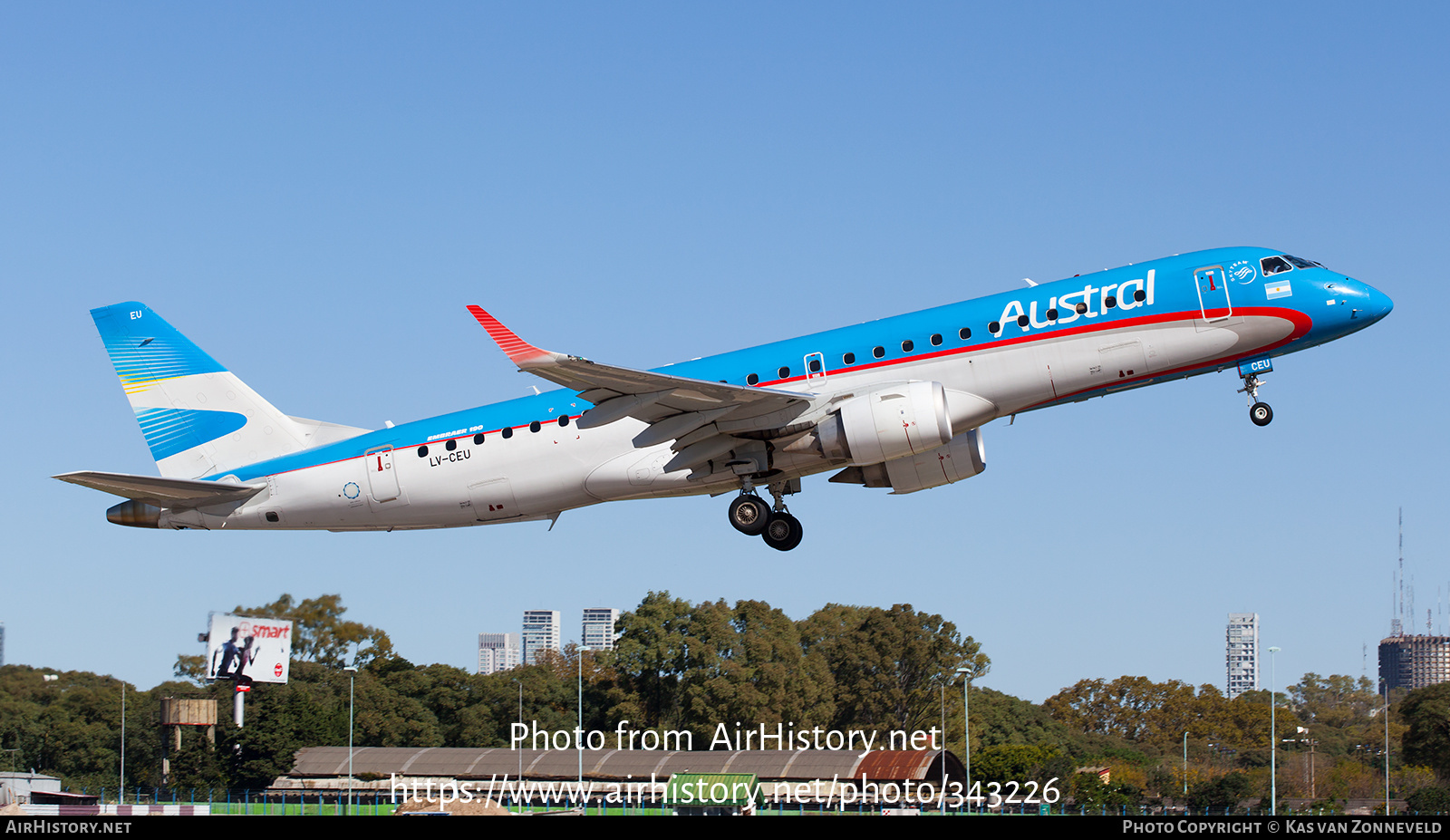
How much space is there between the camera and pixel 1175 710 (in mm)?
124750

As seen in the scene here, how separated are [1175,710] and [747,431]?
105140mm

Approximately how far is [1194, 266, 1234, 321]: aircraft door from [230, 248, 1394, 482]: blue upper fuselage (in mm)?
20

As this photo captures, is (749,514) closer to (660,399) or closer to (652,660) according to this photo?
(660,399)

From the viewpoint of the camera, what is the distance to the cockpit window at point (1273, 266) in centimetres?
3005

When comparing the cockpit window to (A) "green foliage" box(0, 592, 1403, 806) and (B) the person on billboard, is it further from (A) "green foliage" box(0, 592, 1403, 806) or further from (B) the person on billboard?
(B) the person on billboard

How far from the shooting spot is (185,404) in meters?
38.3

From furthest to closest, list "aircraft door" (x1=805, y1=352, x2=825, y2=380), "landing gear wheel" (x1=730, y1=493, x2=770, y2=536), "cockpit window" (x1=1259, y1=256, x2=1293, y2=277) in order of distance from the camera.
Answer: "landing gear wheel" (x1=730, y1=493, x2=770, y2=536), "aircraft door" (x1=805, y1=352, x2=825, y2=380), "cockpit window" (x1=1259, y1=256, x2=1293, y2=277)

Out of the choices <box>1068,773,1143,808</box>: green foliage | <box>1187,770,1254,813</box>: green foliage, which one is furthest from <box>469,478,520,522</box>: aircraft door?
<box>1187,770,1254,813</box>: green foliage

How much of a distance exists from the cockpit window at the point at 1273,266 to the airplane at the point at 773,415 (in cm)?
5

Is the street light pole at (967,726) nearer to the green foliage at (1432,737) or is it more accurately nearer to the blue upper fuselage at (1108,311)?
the green foliage at (1432,737)

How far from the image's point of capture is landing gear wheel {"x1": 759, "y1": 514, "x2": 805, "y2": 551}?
33750 mm

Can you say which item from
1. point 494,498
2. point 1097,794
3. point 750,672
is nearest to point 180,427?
point 494,498

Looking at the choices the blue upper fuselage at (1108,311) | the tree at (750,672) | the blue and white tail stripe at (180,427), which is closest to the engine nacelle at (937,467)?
the blue upper fuselage at (1108,311)
